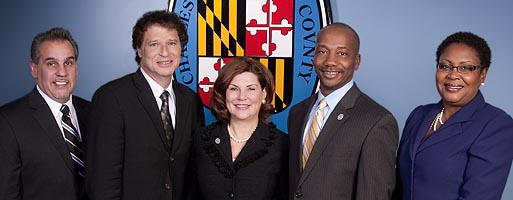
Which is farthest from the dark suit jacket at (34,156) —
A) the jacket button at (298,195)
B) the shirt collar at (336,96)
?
the shirt collar at (336,96)

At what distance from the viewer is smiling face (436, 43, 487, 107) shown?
207cm

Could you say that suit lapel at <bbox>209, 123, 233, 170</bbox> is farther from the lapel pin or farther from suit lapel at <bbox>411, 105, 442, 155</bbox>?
suit lapel at <bbox>411, 105, 442, 155</bbox>

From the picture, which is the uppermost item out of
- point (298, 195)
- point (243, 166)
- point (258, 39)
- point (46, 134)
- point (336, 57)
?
point (258, 39)

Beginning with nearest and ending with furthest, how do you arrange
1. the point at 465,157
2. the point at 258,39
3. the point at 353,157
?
the point at 465,157 < the point at 353,157 < the point at 258,39

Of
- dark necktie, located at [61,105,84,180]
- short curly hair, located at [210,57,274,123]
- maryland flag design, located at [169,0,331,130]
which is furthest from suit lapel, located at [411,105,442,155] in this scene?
dark necktie, located at [61,105,84,180]

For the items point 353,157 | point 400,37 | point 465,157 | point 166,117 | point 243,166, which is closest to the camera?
point 465,157

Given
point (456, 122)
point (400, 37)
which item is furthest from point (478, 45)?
point (400, 37)

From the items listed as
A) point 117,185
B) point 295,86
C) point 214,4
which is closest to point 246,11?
point 214,4

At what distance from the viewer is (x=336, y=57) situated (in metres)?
2.33

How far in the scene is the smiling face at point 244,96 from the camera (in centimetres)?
234

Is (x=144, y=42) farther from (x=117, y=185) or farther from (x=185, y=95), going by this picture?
(x=117, y=185)

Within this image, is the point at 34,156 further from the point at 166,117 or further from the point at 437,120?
the point at 437,120

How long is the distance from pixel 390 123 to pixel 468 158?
0.33 m

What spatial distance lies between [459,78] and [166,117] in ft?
4.42
